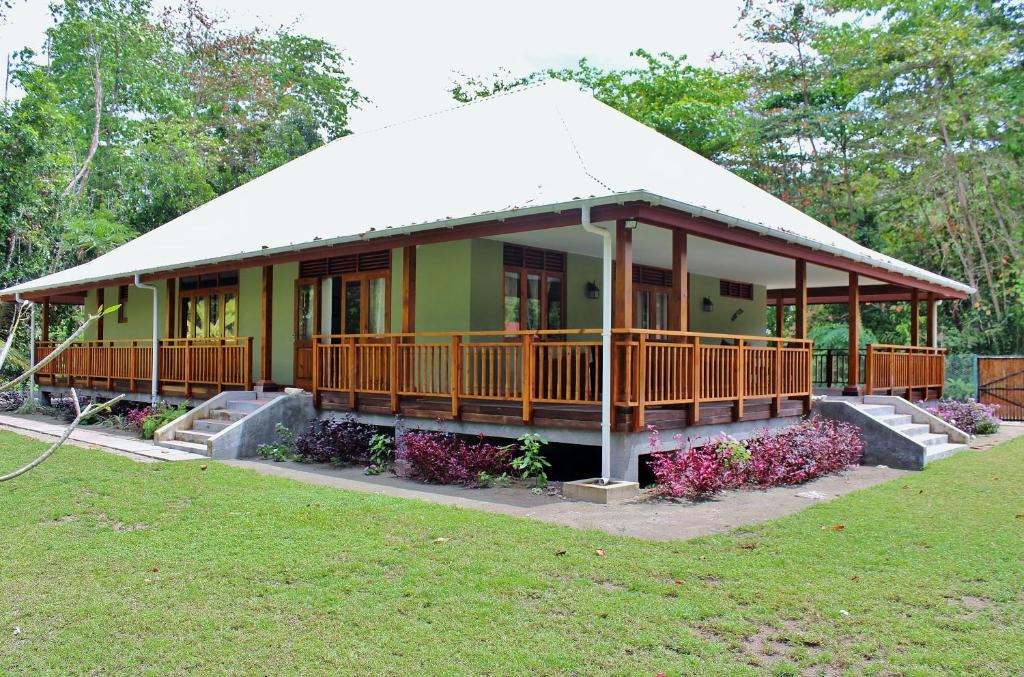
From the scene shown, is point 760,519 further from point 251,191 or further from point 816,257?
point 251,191

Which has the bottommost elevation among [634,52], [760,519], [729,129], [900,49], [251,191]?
[760,519]

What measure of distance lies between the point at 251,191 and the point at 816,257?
1294 cm

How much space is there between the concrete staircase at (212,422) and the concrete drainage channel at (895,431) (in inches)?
364

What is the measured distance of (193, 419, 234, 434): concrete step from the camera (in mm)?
13180

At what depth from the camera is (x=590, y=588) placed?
5371 mm

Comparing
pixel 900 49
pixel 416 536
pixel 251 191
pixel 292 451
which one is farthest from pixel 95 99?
pixel 416 536

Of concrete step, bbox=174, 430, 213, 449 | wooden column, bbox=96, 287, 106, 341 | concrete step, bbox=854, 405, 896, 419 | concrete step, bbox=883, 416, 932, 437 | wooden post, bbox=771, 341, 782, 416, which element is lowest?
concrete step, bbox=174, 430, 213, 449

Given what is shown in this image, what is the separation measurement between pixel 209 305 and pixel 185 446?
6.33 m

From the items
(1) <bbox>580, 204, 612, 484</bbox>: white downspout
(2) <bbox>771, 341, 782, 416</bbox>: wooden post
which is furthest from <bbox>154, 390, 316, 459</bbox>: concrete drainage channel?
(2) <bbox>771, 341, 782, 416</bbox>: wooden post

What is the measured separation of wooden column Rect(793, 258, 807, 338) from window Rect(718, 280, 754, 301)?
631 centimetres

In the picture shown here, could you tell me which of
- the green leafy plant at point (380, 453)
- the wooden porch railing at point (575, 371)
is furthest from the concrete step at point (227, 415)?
the green leafy plant at point (380, 453)

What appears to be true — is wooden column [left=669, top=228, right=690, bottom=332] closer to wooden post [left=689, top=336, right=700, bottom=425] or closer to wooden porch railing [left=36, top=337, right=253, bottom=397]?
wooden post [left=689, top=336, right=700, bottom=425]

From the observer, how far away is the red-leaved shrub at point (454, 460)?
973 centimetres

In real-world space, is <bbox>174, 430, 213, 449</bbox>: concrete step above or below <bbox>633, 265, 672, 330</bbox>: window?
below
